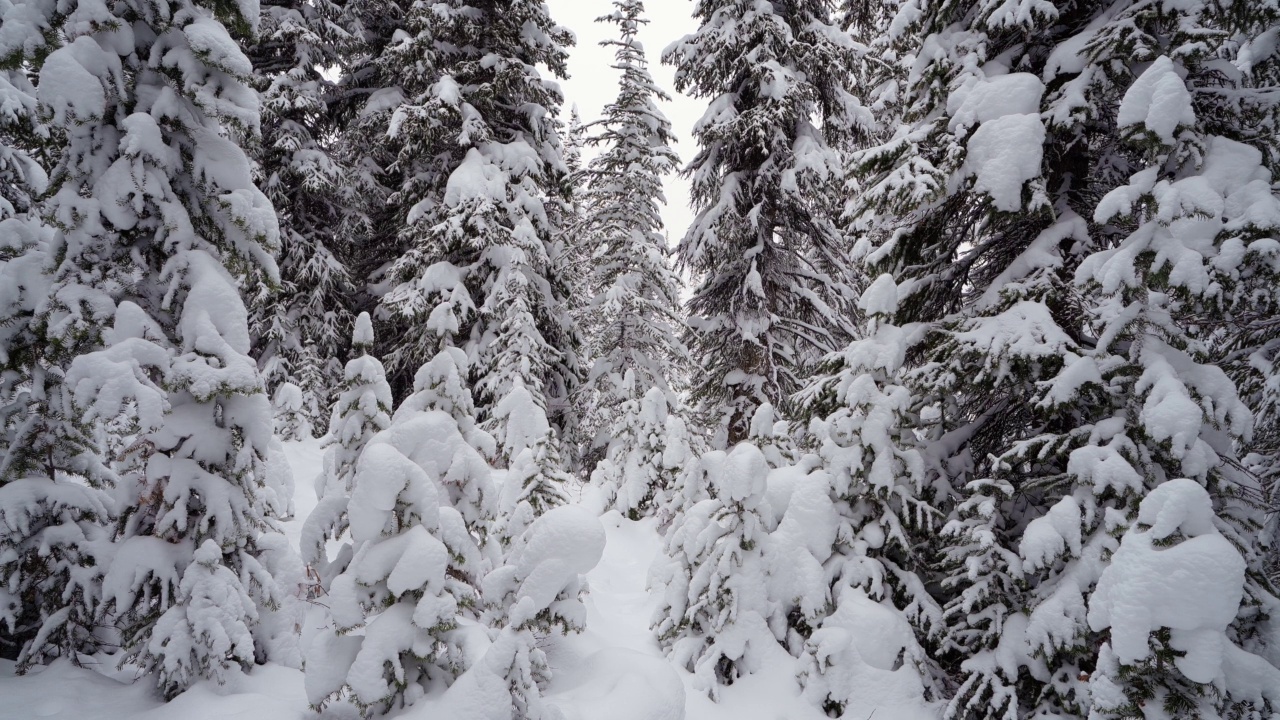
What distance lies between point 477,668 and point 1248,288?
6.39m

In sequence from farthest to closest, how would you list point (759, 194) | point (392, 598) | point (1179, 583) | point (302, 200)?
point (302, 200) → point (759, 194) → point (392, 598) → point (1179, 583)

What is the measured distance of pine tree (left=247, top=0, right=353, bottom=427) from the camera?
Result: 14.9 meters

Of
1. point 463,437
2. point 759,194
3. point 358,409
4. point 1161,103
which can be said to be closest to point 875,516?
point 1161,103

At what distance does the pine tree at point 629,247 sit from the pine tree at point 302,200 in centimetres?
701

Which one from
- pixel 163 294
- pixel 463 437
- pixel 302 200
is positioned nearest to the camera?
pixel 163 294

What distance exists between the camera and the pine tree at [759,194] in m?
11.5

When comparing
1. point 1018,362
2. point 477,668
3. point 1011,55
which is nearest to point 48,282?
point 477,668

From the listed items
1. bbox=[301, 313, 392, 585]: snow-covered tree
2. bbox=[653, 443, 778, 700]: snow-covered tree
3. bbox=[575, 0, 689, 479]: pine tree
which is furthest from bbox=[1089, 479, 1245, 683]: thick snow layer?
bbox=[575, 0, 689, 479]: pine tree

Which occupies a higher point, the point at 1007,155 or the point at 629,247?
the point at 1007,155

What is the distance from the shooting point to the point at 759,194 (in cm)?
1225

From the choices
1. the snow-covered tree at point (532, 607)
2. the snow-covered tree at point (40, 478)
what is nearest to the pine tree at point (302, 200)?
the snow-covered tree at point (40, 478)

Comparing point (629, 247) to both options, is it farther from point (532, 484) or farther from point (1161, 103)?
point (1161, 103)

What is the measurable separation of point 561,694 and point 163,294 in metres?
4.65

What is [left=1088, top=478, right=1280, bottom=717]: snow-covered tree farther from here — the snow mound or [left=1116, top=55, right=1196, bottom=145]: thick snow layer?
the snow mound
